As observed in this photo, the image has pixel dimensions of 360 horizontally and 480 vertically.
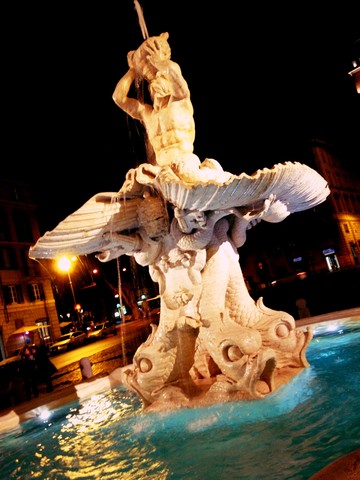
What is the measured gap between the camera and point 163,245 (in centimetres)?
493

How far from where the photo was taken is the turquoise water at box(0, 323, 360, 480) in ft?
8.21

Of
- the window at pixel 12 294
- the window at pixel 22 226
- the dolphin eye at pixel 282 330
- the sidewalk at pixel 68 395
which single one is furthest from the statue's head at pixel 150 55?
the window at pixel 22 226

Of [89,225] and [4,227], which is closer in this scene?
[89,225]

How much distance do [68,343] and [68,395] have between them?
2601 centimetres

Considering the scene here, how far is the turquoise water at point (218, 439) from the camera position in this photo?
2504mm

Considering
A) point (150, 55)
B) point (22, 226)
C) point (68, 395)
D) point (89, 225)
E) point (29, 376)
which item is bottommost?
point (68, 395)

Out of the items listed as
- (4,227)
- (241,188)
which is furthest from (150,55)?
(4,227)

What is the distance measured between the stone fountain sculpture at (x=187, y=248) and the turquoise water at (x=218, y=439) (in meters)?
0.30

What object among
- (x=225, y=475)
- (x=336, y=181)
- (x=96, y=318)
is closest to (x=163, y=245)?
(x=225, y=475)

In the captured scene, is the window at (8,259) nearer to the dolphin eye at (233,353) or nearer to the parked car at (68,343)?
the parked car at (68,343)

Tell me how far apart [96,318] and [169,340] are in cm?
6170

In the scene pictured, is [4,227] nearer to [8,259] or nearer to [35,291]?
[8,259]

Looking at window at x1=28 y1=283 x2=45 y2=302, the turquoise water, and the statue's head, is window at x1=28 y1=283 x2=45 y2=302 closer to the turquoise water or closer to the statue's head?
the turquoise water

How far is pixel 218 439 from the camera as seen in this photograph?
3.08 m
